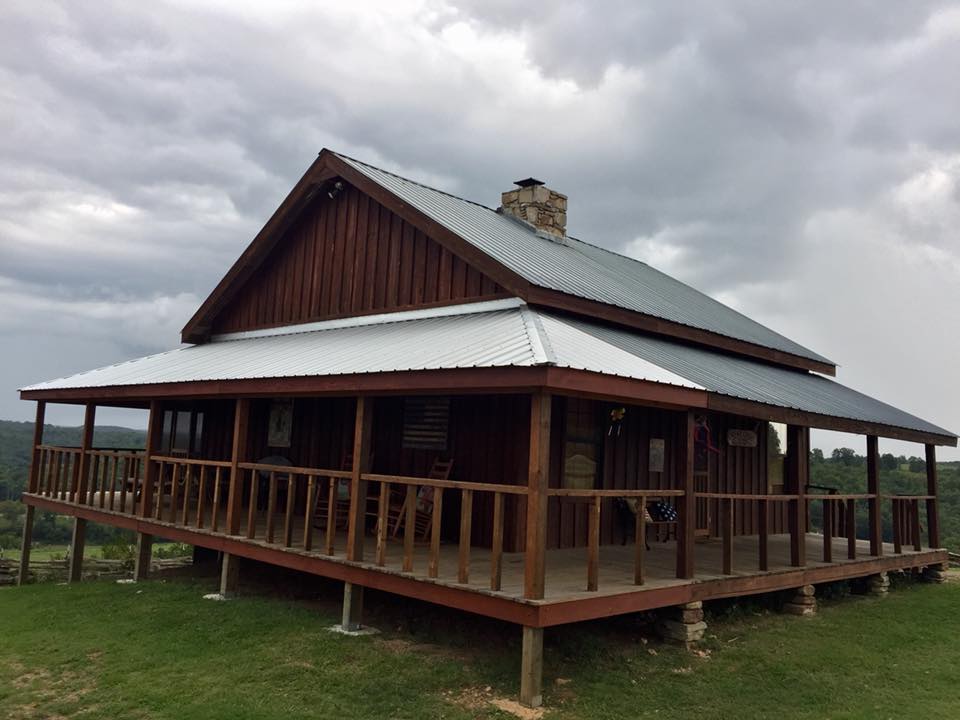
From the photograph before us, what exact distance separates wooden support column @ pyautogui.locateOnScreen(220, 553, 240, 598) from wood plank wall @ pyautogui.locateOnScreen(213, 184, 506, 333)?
13.7 ft

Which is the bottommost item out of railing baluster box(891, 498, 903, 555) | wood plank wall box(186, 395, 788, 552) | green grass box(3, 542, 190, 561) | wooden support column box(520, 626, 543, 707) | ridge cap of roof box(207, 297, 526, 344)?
green grass box(3, 542, 190, 561)

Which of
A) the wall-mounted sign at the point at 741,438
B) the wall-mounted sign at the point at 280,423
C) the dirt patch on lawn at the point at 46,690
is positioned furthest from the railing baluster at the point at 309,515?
the wall-mounted sign at the point at 741,438

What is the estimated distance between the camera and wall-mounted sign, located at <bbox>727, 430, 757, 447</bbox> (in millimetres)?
13671

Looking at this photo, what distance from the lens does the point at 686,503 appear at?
8359 millimetres

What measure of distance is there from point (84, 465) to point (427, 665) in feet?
30.6

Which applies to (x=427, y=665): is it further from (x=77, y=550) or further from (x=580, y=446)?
(x=77, y=550)

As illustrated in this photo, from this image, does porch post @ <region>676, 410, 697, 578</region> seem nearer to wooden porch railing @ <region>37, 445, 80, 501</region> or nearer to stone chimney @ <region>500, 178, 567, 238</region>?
stone chimney @ <region>500, 178, 567, 238</region>

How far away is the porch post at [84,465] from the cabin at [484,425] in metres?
0.03

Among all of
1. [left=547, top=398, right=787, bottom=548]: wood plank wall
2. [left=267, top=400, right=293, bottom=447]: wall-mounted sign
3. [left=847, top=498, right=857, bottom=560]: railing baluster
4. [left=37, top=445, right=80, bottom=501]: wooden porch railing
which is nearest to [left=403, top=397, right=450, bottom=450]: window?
[left=547, top=398, right=787, bottom=548]: wood plank wall

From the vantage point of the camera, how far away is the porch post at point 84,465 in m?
14.2

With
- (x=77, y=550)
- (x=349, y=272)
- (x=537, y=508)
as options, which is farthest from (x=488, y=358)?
(x=77, y=550)

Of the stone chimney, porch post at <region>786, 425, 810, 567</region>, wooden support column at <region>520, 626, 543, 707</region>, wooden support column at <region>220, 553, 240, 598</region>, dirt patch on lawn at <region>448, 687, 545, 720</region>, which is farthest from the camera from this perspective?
the stone chimney

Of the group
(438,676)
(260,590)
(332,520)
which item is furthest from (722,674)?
(260,590)

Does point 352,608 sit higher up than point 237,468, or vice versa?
point 237,468
